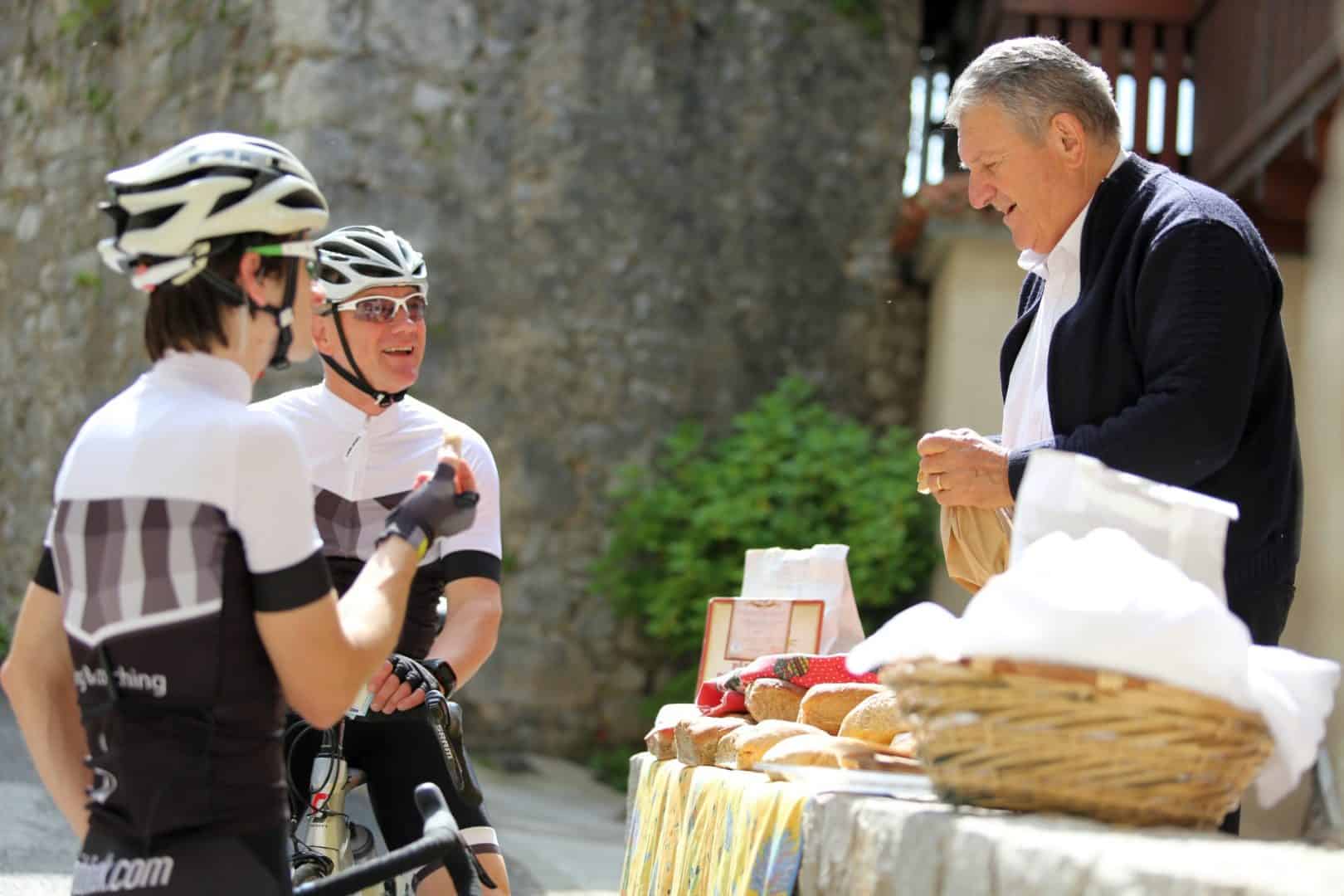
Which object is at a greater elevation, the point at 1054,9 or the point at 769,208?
the point at 1054,9

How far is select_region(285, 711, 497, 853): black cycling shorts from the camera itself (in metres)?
2.85

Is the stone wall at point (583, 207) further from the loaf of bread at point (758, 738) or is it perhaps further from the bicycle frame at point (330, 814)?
the loaf of bread at point (758, 738)

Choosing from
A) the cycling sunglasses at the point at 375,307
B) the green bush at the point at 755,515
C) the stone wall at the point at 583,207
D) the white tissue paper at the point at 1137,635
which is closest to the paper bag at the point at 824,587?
the cycling sunglasses at the point at 375,307

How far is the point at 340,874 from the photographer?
184 centimetres

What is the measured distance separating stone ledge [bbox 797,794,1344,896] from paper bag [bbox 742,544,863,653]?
155 cm

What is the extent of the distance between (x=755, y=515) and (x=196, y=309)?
241 inches

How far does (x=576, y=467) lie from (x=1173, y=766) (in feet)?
22.7

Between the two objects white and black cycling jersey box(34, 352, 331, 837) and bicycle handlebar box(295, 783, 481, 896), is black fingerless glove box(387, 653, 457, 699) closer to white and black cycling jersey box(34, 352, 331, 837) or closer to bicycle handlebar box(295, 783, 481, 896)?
bicycle handlebar box(295, 783, 481, 896)

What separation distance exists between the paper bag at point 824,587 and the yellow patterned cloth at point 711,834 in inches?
18.5

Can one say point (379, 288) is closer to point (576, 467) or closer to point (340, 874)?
point (340, 874)

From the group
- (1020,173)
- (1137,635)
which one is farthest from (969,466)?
(1137,635)

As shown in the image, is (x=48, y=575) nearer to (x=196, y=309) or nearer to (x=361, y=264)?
(x=196, y=309)

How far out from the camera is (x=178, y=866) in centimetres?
170

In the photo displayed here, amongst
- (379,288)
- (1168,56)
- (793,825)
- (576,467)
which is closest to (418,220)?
(576,467)
